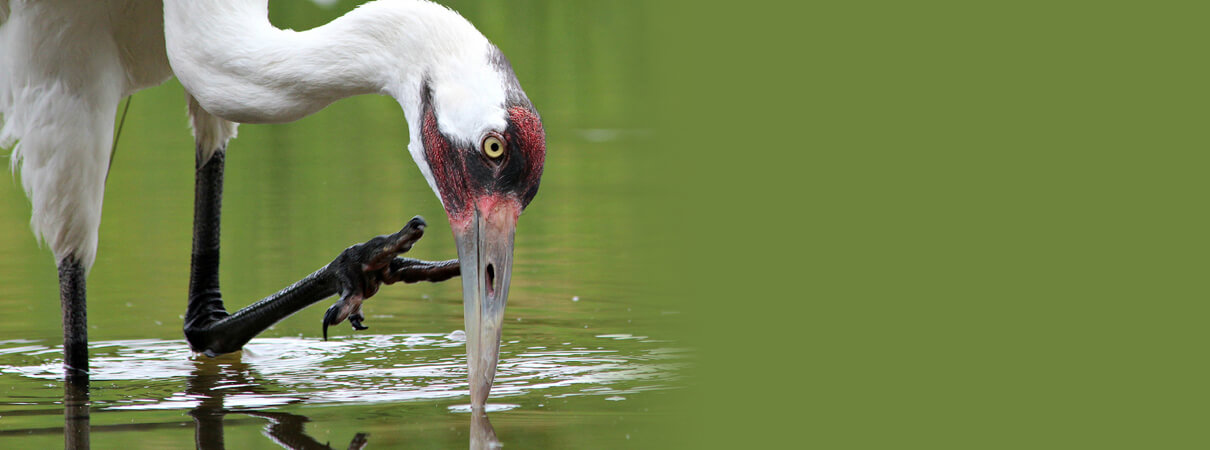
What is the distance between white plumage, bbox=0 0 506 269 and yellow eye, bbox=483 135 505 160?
1.3 inches

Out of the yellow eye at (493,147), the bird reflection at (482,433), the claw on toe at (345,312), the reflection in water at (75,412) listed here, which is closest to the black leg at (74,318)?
the reflection in water at (75,412)

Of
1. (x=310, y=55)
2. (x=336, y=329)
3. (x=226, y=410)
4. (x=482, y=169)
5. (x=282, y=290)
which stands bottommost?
(x=226, y=410)

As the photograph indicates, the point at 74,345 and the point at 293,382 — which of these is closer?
the point at 293,382

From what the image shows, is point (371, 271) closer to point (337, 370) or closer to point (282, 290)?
point (337, 370)

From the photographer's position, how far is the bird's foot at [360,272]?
5727 millimetres

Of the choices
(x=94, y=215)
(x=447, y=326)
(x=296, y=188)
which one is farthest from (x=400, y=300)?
(x=296, y=188)

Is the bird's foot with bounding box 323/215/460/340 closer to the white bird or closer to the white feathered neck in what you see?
the white bird

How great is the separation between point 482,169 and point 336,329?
6.84 feet

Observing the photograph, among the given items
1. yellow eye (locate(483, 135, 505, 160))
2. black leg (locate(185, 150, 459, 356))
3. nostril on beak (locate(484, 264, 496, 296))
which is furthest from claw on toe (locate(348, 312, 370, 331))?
yellow eye (locate(483, 135, 505, 160))

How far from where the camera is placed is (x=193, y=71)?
5.22 m

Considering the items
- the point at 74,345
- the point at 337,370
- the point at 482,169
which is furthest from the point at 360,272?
the point at 482,169

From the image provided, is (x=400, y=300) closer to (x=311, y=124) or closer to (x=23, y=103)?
(x=23, y=103)

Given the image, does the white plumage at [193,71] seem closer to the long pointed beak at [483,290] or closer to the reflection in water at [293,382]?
the long pointed beak at [483,290]

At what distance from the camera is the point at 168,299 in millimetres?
7379
